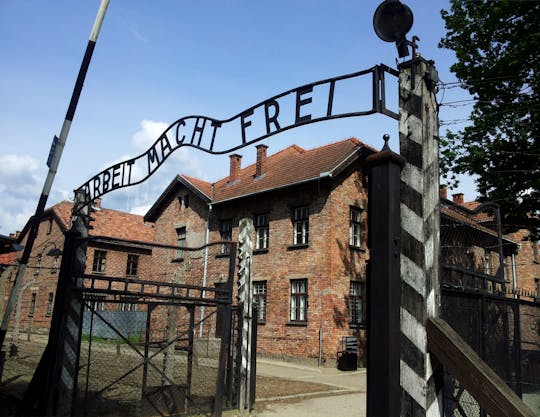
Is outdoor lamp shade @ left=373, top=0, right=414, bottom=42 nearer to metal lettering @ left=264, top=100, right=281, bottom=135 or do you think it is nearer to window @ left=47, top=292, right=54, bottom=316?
metal lettering @ left=264, top=100, right=281, bottom=135

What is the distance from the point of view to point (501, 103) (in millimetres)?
14672

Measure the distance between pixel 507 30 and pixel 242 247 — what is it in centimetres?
1139

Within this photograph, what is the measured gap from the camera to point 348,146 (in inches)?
824

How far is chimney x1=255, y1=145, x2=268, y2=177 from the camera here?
79.0 feet

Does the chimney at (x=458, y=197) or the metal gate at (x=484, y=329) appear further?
the chimney at (x=458, y=197)

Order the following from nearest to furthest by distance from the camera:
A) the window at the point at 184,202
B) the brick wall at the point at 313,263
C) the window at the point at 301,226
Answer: the brick wall at the point at 313,263 → the window at the point at 301,226 → the window at the point at 184,202

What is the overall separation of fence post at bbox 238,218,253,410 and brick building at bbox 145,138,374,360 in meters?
10.2

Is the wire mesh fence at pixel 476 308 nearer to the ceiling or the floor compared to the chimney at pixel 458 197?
nearer to the floor

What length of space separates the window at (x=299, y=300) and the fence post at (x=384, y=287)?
16579 mm

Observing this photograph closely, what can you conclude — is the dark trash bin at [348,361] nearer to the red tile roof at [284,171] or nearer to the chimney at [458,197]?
the red tile roof at [284,171]

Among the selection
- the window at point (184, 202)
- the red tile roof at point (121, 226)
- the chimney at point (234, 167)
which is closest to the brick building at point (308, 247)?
the chimney at point (234, 167)

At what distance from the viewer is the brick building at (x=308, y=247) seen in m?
18.7

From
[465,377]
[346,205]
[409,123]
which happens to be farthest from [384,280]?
[346,205]

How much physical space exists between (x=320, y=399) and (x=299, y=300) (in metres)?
8.90
